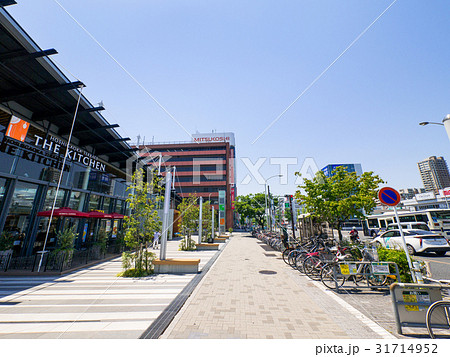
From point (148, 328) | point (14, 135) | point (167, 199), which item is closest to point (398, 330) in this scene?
point (148, 328)

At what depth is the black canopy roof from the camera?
21.4 ft

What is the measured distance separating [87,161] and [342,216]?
16.6 meters

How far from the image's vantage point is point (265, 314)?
4.36 meters

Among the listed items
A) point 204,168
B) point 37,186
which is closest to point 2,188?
point 37,186

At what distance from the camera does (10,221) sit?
910 cm

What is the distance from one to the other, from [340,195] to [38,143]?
16510 millimetres

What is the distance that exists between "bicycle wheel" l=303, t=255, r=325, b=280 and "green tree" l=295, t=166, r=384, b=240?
3134 millimetres

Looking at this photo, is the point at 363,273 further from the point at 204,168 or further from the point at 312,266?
the point at 204,168

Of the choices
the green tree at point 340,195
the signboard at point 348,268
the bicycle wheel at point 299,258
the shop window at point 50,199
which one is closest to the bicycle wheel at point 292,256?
the bicycle wheel at point 299,258

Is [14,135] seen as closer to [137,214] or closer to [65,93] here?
[65,93]

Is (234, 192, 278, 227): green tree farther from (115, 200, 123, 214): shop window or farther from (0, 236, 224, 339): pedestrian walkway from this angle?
(0, 236, 224, 339): pedestrian walkway

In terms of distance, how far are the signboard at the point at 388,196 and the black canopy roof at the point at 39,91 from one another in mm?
11888

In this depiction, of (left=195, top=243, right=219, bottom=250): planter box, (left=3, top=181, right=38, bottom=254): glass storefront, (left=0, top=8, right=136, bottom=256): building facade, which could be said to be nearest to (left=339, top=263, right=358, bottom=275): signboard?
(left=0, top=8, right=136, bottom=256): building facade

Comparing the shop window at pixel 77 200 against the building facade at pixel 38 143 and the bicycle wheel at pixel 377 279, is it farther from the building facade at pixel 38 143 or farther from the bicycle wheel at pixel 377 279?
the bicycle wheel at pixel 377 279
